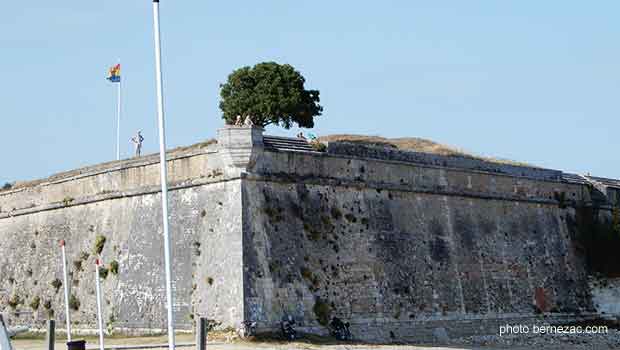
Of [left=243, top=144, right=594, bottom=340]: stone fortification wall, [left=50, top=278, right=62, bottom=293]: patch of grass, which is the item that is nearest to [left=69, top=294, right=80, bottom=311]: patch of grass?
[left=50, top=278, right=62, bottom=293]: patch of grass

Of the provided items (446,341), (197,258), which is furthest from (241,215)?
(446,341)

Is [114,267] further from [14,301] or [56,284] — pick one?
[14,301]

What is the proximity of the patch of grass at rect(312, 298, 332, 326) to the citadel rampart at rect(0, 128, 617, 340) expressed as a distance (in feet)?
0.14

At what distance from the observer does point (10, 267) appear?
4188cm

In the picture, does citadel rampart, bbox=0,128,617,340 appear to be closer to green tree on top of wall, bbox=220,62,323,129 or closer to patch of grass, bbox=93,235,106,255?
patch of grass, bbox=93,235,106,255

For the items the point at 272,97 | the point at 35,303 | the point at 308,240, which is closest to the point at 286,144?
the point at 308,240

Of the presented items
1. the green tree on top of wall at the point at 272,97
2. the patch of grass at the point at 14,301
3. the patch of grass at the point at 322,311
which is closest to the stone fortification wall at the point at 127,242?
the patch of grass at the point at 14,301

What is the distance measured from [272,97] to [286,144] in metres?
19.2

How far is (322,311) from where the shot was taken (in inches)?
1278

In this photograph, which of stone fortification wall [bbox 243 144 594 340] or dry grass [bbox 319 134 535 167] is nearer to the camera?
stone fortification wall [bbox 243 144 594 340]

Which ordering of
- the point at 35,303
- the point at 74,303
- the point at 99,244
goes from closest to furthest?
the point at 99,244 → the point at 74,303 → the point at 35,303

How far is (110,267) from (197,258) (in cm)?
427

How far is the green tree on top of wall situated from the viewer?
52.5m

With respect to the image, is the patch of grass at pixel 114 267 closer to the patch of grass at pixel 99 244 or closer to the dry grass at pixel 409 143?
the patch of grass at pixel 99 244
